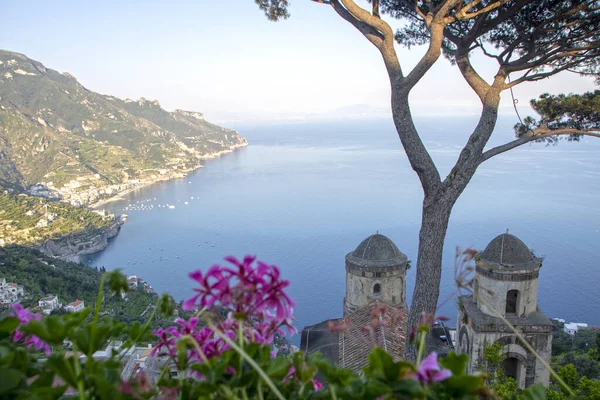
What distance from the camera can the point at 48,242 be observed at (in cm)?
4066

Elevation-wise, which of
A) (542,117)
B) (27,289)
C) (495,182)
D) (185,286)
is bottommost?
(185,286)

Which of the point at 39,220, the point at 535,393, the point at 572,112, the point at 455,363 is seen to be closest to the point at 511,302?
the point at 572,112

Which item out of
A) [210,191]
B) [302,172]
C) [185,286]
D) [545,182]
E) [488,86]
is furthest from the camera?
[302,172]

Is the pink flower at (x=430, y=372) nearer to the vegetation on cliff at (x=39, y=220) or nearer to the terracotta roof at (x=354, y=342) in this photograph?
the terracotta roof at (x=354, y=342)

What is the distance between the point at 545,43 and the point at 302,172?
232 ft

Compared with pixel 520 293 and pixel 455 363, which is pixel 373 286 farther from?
pixel 455 363

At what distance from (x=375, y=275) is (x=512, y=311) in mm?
3158

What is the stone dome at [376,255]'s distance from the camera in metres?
11.0

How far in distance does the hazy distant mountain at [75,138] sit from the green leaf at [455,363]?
70.0 meters

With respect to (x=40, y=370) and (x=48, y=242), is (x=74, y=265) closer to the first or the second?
(x=48, y=242)

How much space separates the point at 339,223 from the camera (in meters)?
43.2

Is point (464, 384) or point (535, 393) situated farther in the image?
point (535, 393)

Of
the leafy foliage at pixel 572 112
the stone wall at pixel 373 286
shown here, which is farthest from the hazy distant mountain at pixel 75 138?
the leafy foliage at pixel 572 112

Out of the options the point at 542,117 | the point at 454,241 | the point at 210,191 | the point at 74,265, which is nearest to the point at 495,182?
the point at 454,241
